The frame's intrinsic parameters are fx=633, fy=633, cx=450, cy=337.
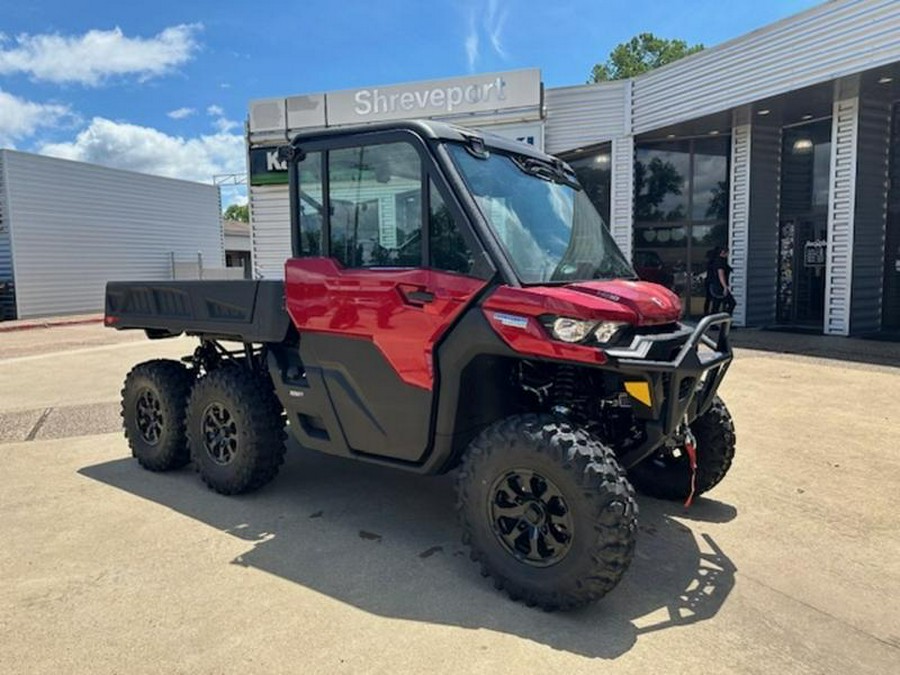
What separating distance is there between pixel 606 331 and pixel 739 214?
13021 millimetres

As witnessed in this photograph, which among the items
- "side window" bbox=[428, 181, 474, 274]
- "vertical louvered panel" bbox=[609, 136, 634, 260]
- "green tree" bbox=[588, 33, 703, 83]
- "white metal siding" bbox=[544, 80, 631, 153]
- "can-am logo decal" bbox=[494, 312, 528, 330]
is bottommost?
"can-am logo decal" bbox=[494, 312, 528, 330]

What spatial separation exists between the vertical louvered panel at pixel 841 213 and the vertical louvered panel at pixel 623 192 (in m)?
4.19

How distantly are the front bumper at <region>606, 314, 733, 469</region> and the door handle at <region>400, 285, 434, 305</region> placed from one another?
3.42 ft

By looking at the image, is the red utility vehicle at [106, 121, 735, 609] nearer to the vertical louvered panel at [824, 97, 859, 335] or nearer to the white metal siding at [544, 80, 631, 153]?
the vertical louvered panel at [824, 97, 859, 335]

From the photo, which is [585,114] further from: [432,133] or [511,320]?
[511,320]

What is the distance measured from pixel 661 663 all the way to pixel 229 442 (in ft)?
10.8

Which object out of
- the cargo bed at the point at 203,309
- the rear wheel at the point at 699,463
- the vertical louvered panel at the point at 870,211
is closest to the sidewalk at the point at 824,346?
the vertical louvered panel at the point at 870,211

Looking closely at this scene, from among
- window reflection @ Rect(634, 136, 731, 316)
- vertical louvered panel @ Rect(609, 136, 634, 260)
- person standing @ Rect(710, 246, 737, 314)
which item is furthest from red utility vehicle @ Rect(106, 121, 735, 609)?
window reflection @ Rect(634, 136, 731, 316)

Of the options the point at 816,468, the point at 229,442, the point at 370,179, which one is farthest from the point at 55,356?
the point at 816,468

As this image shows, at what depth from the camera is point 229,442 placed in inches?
184

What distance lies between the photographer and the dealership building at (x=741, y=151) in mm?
11789

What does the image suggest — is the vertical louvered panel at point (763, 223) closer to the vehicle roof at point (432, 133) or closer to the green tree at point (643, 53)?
the vehicle roof at point (432, 133)

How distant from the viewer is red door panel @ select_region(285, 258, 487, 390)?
3.43m

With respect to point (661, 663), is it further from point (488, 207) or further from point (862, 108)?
point (862, 108)
